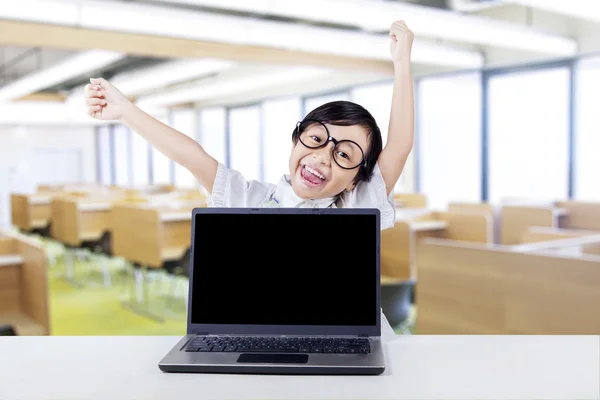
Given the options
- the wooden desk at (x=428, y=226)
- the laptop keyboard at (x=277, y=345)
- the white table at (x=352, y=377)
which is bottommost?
the wooden desk at (x=428, y=226)

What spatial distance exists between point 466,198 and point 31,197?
586cm

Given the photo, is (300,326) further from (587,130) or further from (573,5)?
(587,130)

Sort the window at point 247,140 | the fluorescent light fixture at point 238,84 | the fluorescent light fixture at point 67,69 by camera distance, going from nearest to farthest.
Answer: the fluorescent light fixture at point 67,69, the fluorescent light fixture at point 238,84, the window at point 247,140

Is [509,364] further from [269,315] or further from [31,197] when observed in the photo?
[31,197]

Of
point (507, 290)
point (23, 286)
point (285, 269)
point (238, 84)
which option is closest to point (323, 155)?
point (285, 269)

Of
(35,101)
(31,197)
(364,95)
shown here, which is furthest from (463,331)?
(35,101)

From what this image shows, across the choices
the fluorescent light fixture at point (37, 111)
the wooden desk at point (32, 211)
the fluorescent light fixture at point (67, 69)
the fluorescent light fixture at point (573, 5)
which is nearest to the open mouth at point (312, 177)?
the fluorescent light fixture at point (573, 5)

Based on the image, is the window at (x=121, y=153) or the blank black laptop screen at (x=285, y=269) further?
the window at (x=121, y=153)

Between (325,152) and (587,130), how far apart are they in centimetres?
608

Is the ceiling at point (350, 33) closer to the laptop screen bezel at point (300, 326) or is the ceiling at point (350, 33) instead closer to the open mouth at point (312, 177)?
the open mouth at point (312, 177)

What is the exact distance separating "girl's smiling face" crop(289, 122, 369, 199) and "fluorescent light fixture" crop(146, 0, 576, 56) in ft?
7.73

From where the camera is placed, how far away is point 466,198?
8016mm

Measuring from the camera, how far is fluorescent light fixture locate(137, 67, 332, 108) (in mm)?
7668

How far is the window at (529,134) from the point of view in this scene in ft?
22.3
